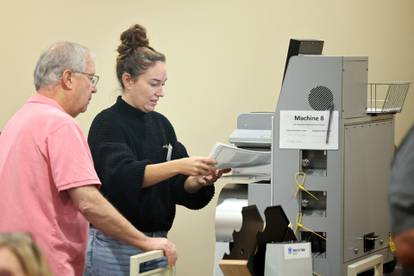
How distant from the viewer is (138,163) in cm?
305

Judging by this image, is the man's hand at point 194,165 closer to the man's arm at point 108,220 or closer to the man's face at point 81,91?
the man's arm at point 108,220

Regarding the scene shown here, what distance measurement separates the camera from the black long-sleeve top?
10.0 feet

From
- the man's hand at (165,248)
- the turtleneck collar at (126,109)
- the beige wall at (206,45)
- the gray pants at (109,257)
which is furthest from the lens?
the beige wall at (206,45)

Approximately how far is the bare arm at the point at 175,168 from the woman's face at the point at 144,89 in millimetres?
275

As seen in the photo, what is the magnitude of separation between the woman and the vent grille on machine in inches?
17.7

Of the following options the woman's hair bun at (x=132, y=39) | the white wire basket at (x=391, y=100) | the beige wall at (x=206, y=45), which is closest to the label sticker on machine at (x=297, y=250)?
the white wire basket at (x=391, y=100)

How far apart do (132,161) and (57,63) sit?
1.64ft

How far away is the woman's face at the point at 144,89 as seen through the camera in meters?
3.20

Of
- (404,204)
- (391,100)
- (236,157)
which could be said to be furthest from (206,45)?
(404,204)

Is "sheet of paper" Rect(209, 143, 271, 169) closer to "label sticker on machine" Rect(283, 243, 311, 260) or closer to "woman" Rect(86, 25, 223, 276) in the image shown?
"woman" Rect(86, 25, 223, 276)

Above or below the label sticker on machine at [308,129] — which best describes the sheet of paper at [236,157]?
below

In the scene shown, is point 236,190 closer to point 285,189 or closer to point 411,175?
point 285,189

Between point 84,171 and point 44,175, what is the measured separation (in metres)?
0.13

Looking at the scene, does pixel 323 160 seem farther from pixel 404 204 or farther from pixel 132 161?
pixel 404 204
